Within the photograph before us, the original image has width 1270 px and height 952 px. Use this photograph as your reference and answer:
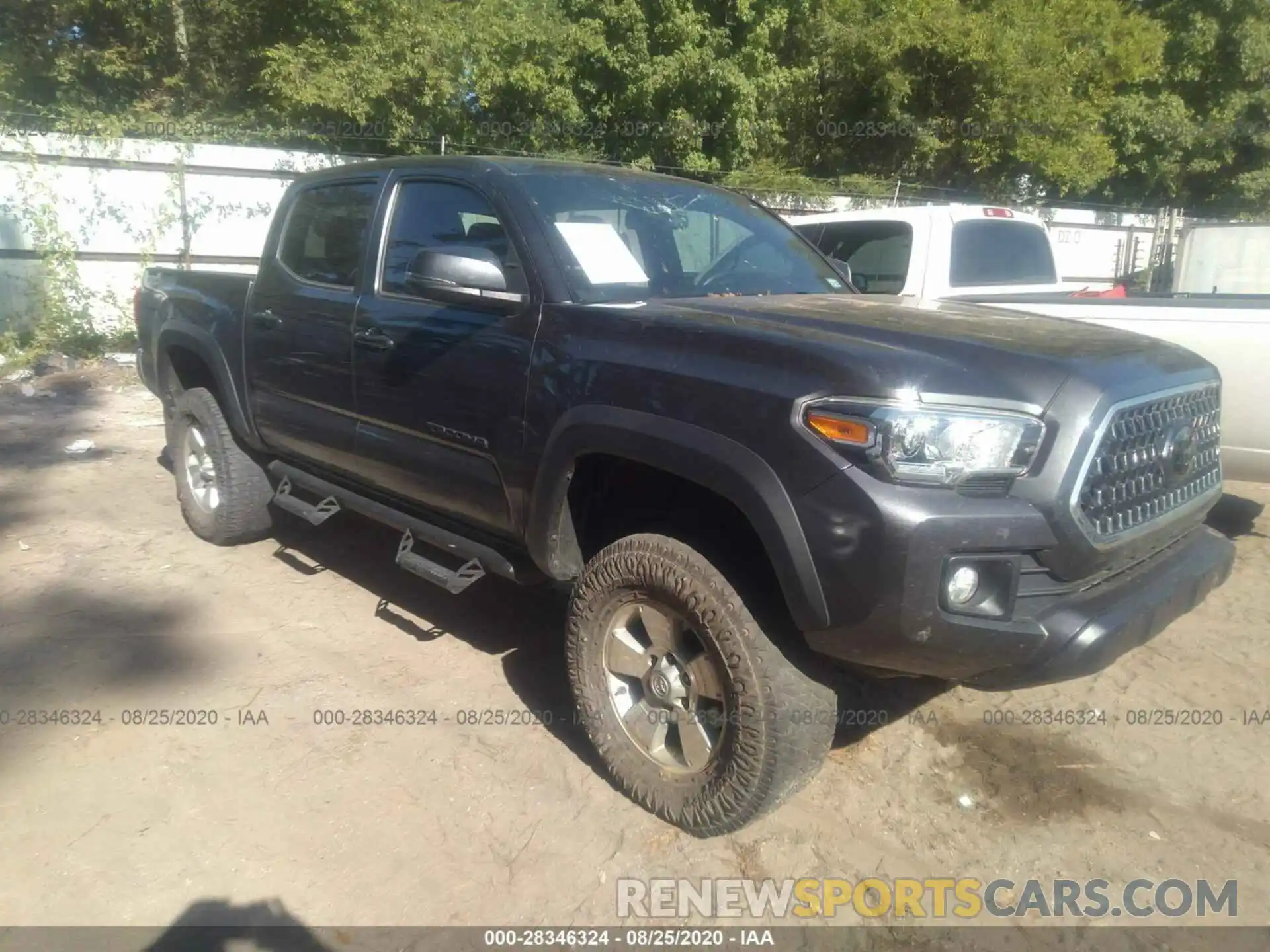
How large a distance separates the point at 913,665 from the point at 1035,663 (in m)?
0.29

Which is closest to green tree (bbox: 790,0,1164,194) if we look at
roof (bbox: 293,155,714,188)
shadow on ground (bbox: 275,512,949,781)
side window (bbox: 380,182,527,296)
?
shadow on ground (bbox: 275,512,949,781)

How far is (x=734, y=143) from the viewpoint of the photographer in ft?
46.9

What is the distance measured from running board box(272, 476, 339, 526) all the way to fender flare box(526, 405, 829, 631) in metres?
1.60

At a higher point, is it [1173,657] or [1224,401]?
[1224,401]

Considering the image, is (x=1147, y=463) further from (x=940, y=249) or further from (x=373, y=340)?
(x=940, y=249)

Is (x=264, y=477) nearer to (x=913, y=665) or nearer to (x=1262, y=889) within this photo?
(x=913, y=665)

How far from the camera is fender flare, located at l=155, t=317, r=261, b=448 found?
16.1 feet

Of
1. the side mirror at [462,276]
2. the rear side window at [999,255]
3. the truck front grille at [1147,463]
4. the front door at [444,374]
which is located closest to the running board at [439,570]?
the front door at [444,374]

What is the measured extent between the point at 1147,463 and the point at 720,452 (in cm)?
120

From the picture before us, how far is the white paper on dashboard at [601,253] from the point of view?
10.9 feet

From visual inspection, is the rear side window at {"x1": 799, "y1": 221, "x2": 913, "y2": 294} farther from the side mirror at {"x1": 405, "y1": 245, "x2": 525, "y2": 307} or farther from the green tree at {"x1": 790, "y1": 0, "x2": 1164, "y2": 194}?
the green tree at {"x1": 790, "y1": 0, "x2": 1164, "y2": 194}

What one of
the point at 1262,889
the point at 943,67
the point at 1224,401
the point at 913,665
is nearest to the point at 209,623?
the point at 913,665

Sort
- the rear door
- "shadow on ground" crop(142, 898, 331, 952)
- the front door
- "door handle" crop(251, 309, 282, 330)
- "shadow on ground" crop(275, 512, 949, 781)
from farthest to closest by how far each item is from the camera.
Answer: "door handle" crop(251, 309, 282, 330) → the rear door → "shadow on ground" crop(275, 512, 949, 781) → the front door → "shadow on ground" crop(142, 898, 331, 952)

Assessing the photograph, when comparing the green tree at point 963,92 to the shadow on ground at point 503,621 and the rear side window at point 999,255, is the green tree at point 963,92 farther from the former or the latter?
the shadow on ground at point 503,621
